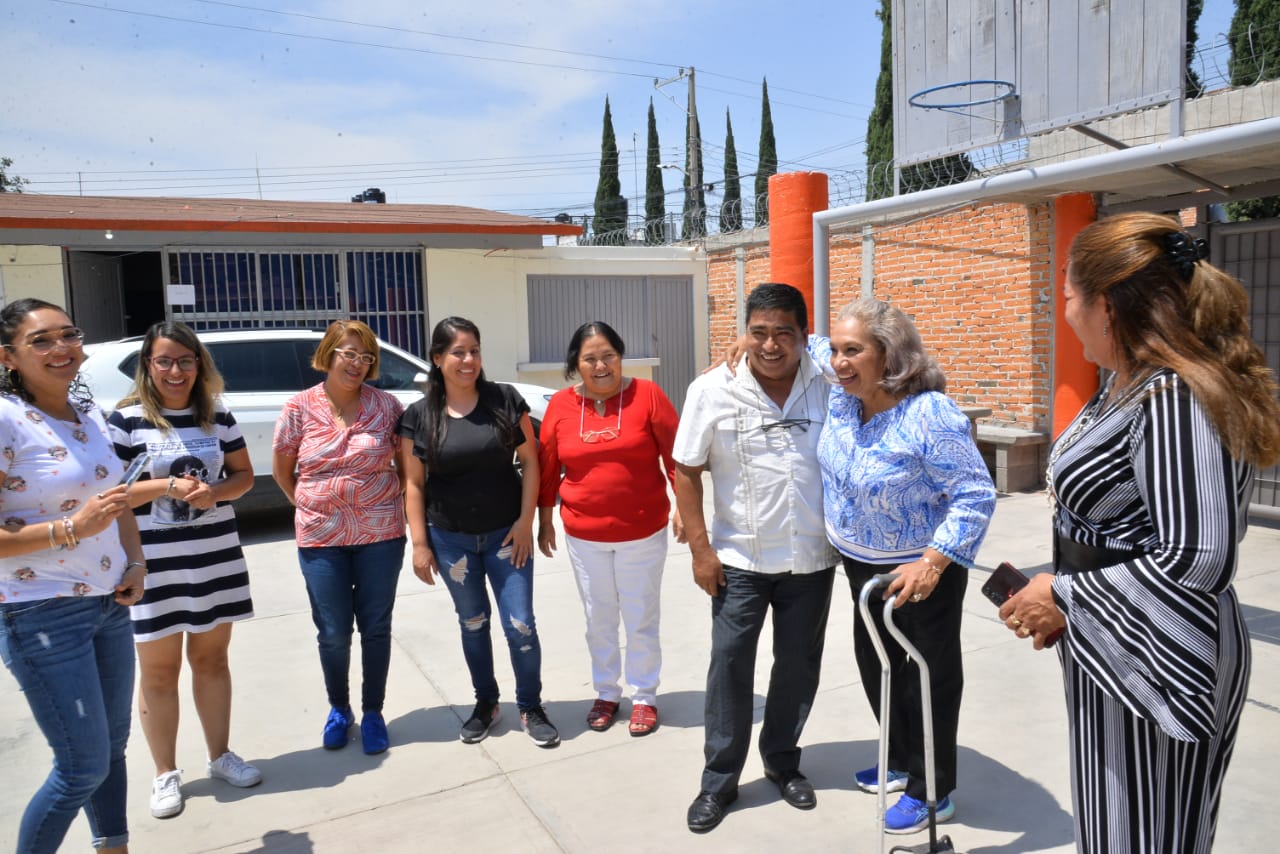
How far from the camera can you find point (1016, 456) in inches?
356

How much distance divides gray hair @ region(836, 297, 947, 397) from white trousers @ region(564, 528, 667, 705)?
54.8 inches

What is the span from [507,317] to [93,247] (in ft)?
15.7

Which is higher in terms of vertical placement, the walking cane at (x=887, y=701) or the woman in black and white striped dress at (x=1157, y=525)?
the woman in black and white striped dress at (x=1157, y=525)

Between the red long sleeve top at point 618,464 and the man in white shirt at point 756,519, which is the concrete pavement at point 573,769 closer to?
the man in white shirt at point 756,519

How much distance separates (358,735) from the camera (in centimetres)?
405

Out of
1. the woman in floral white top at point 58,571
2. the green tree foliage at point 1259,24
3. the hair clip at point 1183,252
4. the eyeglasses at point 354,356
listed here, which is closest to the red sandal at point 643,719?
the eyeglasses at point 354,356

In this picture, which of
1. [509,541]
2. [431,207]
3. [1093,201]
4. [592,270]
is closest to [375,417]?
[509,541]

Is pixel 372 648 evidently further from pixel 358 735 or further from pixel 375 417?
pixel 375 417

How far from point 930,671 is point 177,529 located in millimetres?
2650

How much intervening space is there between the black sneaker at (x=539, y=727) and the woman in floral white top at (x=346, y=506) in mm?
582

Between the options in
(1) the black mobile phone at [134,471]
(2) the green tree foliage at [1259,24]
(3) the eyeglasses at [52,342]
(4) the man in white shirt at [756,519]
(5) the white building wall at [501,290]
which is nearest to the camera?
(3) the eyeglasses at [52,342]

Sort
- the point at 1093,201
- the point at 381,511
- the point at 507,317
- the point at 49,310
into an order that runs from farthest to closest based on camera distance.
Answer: the point at 507,317 → the point at 1093,201 → the point at 381,511 → the point at 49,310

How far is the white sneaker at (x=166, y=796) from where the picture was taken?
3391mm

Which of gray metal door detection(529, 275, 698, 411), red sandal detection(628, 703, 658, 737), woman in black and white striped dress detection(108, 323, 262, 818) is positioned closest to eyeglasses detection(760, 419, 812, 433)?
red sandal detection(628, 703, 658, 737)
